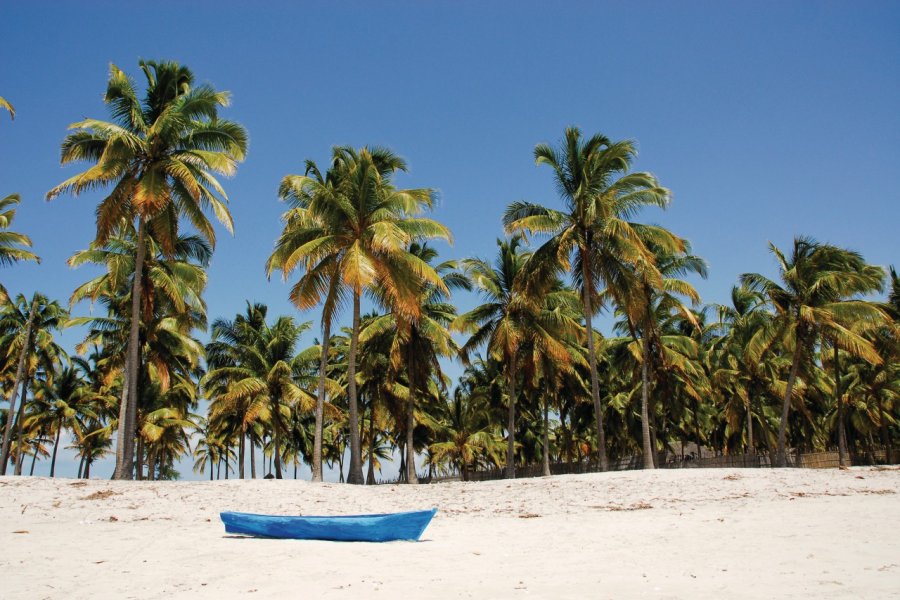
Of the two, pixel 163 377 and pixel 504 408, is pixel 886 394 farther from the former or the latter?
pixel 163 377

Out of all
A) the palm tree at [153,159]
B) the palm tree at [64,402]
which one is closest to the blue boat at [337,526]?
the palm tree at [153,159]

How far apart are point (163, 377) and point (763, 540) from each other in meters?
24.3

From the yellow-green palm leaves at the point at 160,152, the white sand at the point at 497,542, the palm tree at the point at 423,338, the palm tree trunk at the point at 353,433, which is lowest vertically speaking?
the white sand at the point at 497,542

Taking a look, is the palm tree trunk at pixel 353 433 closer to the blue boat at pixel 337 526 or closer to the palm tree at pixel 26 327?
the blue boat at pixel 337 526

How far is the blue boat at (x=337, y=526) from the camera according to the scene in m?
11.4

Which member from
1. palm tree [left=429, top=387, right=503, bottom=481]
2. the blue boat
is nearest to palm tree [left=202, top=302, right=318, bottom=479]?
palm tree [left=429, top=387, right=503, bottom=481]

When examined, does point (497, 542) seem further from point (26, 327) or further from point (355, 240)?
point (26, 327)

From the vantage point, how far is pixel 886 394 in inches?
1630

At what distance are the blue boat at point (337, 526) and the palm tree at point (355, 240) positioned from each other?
9.91 metres

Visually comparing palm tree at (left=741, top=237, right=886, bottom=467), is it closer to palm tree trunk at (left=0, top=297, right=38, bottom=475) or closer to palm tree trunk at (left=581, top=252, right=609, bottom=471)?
palm tree trunk at (left=581, top=252, right=609, bottom=471)

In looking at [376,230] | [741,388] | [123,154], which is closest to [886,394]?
[741,388]

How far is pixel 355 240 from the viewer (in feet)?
71.5

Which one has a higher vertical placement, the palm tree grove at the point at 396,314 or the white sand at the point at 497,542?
the palm tree grove at the point at 396,314

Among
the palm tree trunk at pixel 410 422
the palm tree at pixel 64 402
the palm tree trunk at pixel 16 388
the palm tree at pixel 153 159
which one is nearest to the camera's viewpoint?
the palm tree at pixel 153 159
